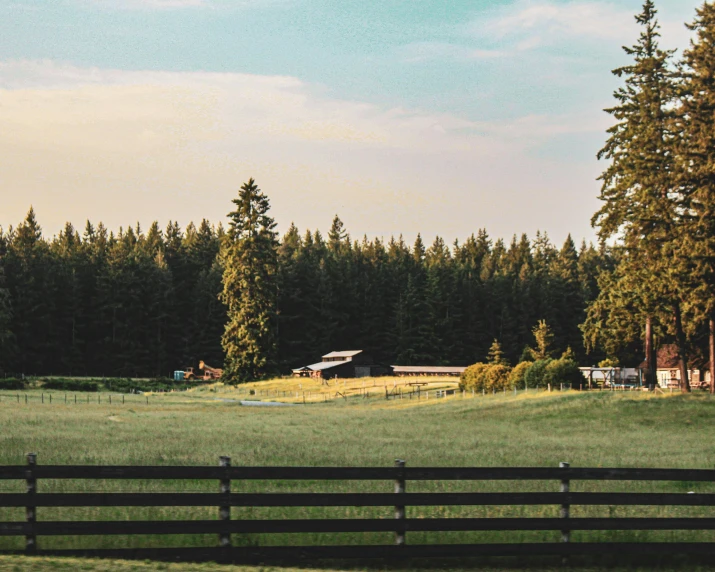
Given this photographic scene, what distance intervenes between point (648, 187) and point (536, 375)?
1943cm

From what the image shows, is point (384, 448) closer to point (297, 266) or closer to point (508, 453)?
point (508, 453)

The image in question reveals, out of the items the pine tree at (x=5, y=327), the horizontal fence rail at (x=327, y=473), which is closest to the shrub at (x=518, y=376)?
the horizontal fence rail at (x=327, y=473)

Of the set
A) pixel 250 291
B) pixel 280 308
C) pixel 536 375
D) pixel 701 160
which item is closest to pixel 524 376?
pixel 536 375

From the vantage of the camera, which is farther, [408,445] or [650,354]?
[650,354]

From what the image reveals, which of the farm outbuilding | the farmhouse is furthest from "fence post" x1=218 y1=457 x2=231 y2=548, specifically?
the farmhouse

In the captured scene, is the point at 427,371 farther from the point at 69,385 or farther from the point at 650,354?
the point at 650,354

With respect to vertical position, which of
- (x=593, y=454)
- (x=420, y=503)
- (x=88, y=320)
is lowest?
(x=593, y=454)

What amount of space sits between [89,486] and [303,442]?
15449 millimetres

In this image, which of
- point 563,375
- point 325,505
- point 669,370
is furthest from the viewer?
point 669,370

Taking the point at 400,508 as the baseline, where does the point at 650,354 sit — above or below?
above

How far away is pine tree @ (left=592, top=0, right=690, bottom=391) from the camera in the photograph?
61.6m

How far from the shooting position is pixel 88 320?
150000mm

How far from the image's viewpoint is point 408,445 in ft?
119

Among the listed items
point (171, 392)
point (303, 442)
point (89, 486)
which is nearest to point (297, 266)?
point (171, 392)
